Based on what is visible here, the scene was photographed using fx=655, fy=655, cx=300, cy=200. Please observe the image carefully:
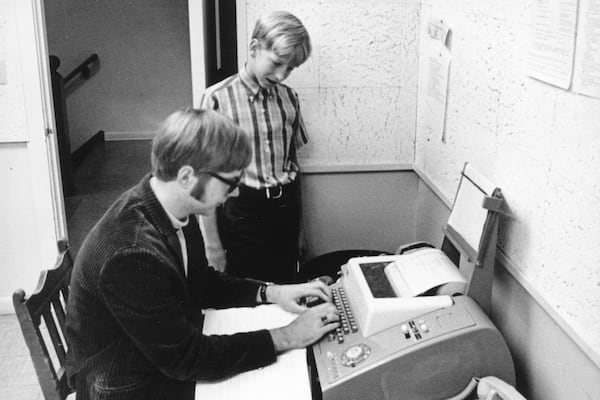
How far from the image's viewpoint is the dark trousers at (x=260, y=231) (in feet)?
8.06

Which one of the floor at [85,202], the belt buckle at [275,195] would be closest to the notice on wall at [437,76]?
the belt buckle at [275,195]

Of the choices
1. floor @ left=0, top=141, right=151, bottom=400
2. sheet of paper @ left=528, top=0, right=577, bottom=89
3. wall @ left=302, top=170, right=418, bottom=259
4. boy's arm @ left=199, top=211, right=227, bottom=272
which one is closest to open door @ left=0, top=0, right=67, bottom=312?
floor @ left=0, top=141, right=151, bottom=400

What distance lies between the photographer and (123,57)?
20.1ft

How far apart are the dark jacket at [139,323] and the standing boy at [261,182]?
0.92 meters

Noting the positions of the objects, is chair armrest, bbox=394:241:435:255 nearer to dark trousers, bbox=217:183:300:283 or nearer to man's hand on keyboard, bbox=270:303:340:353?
man's hand on keyboard, bbox=270:303:340:353

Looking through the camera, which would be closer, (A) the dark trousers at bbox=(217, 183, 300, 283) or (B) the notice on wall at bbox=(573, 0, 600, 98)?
(B) the notice on wall at bbox=(573, 0, 600, 98)

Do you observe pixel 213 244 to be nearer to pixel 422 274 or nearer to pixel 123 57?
pixel 422 274

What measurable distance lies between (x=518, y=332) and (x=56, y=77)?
13.0 ft

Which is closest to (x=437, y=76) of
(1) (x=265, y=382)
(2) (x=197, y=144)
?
(2) (x=197, y=144)

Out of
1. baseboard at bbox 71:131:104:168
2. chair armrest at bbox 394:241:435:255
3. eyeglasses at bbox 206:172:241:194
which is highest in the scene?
eyeglasses at bbox 206:172:241:194

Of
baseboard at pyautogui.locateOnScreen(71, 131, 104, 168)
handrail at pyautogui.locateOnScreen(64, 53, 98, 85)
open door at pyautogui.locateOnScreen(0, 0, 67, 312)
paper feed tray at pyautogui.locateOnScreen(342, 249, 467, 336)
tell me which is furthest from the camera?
handrail at pyautogui.locateOnScreen(64, 53, 98, 85)

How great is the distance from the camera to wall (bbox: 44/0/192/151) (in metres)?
5.98

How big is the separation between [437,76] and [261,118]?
699 millimetres

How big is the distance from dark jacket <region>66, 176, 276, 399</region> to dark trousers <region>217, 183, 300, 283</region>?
92 cm
